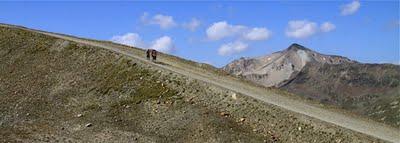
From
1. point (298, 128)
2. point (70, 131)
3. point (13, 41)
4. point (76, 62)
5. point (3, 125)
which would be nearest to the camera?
point (298, 128)

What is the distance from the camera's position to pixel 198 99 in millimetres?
44500

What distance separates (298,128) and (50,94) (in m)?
25.0

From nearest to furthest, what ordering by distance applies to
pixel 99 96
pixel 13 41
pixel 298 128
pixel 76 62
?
1. pixel 298 128
2. pixel 99 96
3. pixel 76 62
4. pixel 13 41

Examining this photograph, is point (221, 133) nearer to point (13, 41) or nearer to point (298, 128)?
point (298, 128)

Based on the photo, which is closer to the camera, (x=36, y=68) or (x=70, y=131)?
→ (x=70, y=131)

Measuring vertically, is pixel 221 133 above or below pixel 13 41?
below

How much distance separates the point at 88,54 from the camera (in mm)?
59188

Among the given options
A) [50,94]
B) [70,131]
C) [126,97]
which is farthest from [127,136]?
[50,94]

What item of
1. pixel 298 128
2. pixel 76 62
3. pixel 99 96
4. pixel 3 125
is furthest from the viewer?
pixel 76 62

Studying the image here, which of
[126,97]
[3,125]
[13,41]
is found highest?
[13,41]

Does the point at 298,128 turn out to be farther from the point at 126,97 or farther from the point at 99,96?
the point at 99,96

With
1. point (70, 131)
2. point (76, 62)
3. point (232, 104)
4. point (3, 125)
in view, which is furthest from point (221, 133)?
point (76, 62)

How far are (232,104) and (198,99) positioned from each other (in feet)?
10.2

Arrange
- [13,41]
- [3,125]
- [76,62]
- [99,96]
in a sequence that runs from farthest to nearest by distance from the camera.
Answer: [13,41]
[76,62]
[99,96]
[3,125]
